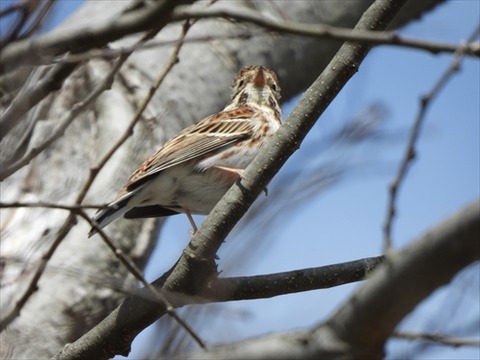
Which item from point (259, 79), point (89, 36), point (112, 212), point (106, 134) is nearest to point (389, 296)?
point (89, 36)

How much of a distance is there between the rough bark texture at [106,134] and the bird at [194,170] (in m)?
0.19

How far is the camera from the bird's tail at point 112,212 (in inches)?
205

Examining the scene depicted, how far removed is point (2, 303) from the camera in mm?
5797

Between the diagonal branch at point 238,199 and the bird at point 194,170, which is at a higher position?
the bird at point 194,170

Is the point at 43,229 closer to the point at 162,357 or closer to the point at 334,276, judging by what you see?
the point at 334,276

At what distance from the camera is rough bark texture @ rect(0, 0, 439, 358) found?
6082 mm

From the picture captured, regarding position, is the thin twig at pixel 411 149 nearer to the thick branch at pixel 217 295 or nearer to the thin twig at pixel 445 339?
the thin twig at pixel 445 339

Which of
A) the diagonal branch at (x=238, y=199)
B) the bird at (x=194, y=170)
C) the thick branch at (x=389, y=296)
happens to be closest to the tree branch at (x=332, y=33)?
the thick branch at (x=389, y=296)

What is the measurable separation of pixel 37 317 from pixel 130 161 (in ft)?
4.05

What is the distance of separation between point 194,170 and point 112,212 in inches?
26.9

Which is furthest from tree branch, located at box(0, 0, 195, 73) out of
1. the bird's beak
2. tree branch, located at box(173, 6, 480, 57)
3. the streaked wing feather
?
the bird's beak

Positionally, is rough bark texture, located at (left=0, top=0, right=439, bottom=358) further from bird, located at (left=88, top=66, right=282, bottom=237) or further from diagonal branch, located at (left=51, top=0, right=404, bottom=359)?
diagonal branch, located at (left=51, top=0, right=404, bottom=359)

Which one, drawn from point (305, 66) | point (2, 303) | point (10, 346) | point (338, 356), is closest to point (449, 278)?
point (338, 356)

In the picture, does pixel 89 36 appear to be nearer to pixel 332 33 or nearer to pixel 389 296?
pixel 332 33
